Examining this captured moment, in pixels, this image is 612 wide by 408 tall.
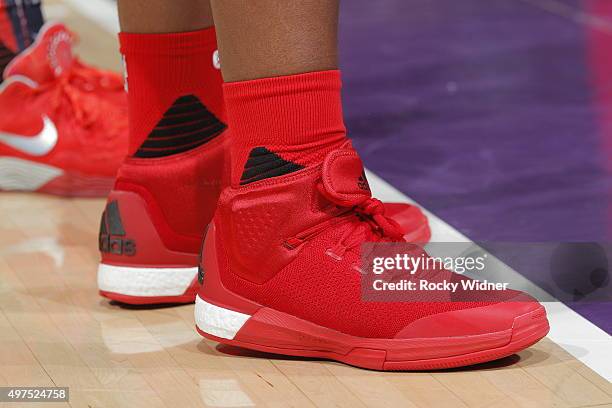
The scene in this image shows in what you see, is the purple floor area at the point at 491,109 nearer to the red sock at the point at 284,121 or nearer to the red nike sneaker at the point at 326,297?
the red nike sneaker at the point at 326,297

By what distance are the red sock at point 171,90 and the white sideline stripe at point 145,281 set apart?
15 cm

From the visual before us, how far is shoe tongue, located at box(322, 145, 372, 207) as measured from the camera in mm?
1380

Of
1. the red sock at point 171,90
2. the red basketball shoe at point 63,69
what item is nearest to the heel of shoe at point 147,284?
the red sock at point 171,90

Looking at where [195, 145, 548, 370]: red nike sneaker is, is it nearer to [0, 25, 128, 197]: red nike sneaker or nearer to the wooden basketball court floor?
the wooden basketball court floor

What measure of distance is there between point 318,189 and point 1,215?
2.78 feet

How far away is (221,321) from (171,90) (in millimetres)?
342

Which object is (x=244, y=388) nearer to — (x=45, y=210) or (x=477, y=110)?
(x=45, y=210)

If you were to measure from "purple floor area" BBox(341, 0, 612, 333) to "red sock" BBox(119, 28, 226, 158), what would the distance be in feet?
1.62

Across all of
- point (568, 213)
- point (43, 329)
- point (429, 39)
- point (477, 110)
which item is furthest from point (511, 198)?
point (429, 39)

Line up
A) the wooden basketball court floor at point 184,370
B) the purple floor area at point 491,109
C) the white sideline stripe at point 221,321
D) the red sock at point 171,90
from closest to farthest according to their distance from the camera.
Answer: the wooden basketball court floor at point 184,370 < the white sideline stripe at point 221,321 < the red sock at point 171,90 < the purple floor area at point 491,109

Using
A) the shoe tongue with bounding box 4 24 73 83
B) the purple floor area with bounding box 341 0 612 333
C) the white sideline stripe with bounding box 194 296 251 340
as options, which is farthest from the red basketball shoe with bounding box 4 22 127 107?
the white sideline stripe with bounding box 194 296 251 340

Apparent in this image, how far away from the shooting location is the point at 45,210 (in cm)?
207

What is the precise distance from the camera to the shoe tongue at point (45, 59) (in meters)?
2.19

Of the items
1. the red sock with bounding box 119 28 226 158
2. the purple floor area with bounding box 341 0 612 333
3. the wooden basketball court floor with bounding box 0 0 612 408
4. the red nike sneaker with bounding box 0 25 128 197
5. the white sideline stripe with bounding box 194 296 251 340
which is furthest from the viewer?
the red nike sneaker with bounding box 0 25 128 197
